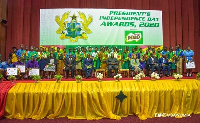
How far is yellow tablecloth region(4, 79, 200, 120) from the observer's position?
4.92 meters

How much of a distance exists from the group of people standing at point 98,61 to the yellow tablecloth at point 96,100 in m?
2.60

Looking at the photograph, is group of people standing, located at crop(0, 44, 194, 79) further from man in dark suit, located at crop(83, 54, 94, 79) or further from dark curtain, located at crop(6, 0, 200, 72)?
dark curtain, located at crop(6, 0, 200, 72)

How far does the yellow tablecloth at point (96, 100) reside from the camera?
4918 mm

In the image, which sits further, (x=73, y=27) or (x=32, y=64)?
(x=73, y=27)

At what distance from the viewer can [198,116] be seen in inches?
197

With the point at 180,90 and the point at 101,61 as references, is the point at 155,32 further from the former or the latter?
the point at 180,90

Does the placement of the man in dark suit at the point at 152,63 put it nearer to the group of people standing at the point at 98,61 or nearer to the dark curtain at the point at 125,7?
the group of people standing at the point at 98,61

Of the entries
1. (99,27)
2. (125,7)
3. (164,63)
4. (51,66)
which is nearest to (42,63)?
(51,66)

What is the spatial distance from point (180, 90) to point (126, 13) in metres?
6.30

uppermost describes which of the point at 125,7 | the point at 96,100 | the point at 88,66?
the point at 125,7

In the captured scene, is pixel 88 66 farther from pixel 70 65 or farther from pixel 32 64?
pixel 32 64

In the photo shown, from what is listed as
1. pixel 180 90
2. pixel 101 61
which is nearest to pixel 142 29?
pixel 101 61

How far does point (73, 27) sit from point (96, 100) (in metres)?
6.08

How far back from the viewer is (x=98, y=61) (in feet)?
29.6
